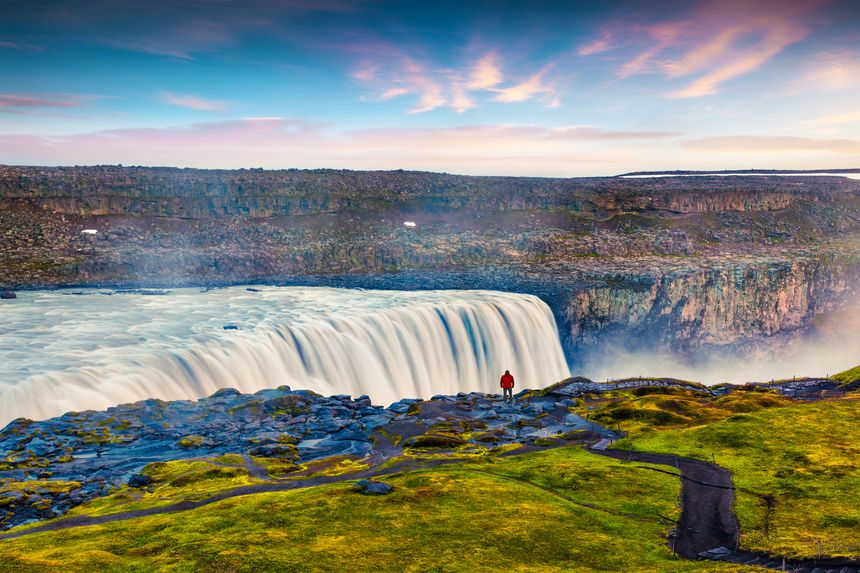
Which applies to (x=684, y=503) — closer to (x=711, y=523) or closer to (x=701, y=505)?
(x=701, y=505)

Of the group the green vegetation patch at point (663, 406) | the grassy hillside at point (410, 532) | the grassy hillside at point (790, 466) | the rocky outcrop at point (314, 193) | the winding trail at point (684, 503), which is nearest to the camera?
the grassy hillside at point (410, 532)

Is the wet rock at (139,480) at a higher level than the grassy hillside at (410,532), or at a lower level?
lower

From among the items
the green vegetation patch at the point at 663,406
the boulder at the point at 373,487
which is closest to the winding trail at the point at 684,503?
the boulder at the point at 373,487

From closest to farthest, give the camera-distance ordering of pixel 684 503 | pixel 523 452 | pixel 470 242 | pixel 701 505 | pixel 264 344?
pixel 701 505 → pixel 684 503 → pixel 523 452 → pixel 264 344 → pixel 470 242

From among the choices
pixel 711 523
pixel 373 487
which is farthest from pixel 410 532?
pixel 711 523

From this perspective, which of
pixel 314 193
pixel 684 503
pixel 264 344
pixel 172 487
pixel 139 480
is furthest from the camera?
pixel 314 193

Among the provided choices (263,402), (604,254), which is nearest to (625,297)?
(604,254)

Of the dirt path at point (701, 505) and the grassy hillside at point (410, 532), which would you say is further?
the dirt path at point (701, 505)

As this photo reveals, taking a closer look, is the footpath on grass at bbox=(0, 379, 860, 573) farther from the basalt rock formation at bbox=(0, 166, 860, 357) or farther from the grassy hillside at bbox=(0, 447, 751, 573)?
the basalt rock formation at bbox=(0, 166, 860, 357)

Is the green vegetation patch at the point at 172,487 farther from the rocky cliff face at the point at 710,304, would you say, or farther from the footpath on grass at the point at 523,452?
the rocky cliff face at the point at 710,304
